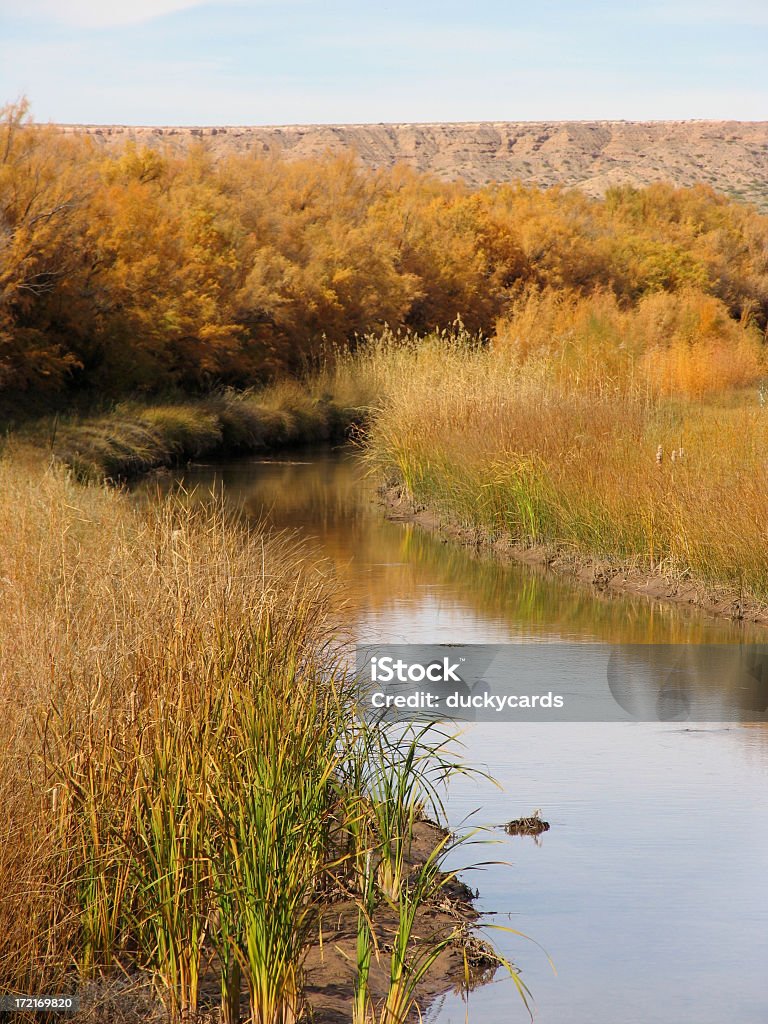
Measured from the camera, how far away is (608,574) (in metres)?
14.3

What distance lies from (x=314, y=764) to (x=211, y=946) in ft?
2.44

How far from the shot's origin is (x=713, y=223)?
57062 millimetres

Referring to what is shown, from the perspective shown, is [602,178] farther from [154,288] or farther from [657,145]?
[154,288]

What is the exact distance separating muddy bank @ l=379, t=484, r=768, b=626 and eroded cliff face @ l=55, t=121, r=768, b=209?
8229 cm

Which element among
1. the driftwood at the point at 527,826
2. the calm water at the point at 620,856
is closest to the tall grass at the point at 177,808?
the calm water at the point at 620,856

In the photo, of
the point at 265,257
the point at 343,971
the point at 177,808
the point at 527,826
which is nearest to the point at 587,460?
the point at 527,826

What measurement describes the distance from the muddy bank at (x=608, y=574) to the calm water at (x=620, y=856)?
0.40 m

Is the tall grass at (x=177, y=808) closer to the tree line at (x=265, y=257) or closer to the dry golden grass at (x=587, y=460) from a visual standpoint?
the dry golden grass at (x=587, y=460)

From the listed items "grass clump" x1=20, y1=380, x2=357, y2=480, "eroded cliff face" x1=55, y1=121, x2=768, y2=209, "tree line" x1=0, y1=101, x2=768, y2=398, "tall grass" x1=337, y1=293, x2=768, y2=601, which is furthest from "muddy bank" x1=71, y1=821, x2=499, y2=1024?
"eroded cliff face" x1=55, y1=121, x2=768, y2=209

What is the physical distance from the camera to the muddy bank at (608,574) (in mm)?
12539

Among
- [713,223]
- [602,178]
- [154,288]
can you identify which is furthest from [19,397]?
[602,178]

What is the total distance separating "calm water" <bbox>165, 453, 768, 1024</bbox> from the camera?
17.7 feet

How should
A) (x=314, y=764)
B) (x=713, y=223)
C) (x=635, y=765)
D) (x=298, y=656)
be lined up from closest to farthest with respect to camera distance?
(x=314, y=764) < (x=298, y=656) < (x=635, y=765) < (x=713, y=223)

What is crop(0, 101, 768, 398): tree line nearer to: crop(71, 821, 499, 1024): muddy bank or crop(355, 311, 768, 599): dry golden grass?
crop(355, 311, 768, 599): dry golden grass
